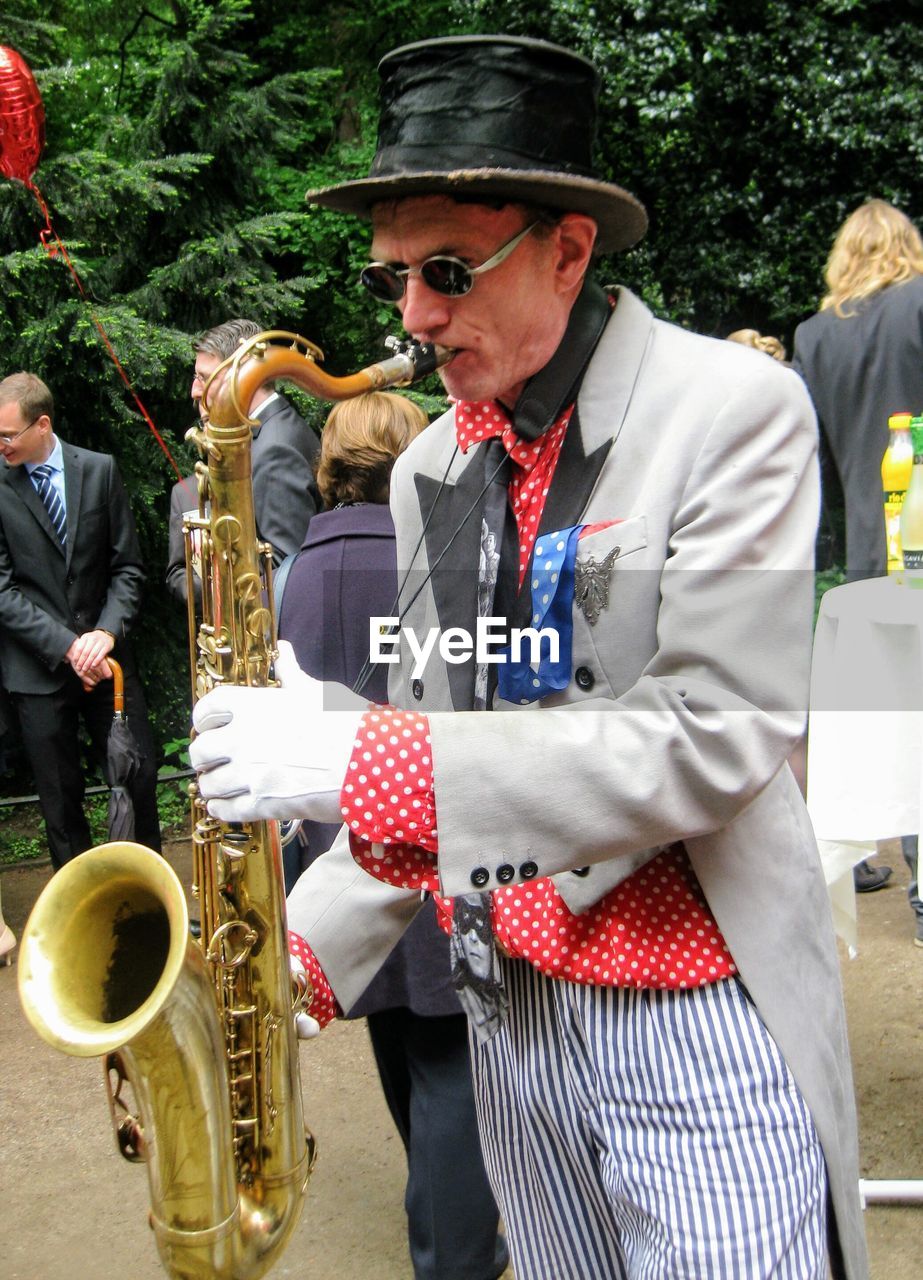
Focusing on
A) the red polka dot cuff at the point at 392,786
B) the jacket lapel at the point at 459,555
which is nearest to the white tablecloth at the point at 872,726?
the jacket lapel at the point at 459,555

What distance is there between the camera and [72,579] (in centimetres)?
559

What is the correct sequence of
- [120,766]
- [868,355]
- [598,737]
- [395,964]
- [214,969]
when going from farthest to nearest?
[120,766] → [868,355] → [395,964] → [214,969] → [598,737]

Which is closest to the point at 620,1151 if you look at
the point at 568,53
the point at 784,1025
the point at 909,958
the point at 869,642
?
the point at 784,1025

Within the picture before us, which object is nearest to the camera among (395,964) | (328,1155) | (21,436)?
(395,964)

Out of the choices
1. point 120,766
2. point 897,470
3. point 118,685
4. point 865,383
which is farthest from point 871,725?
point 118,685

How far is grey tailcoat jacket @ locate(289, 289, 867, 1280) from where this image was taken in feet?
4.69

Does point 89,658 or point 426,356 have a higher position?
point 426,356

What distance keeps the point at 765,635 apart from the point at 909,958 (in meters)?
3.67

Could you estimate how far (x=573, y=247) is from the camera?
5.74 feet

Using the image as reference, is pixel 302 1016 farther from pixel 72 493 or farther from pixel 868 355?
pixel 72 493

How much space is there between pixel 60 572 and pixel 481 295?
4.23 meters

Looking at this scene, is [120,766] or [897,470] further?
[120,766]

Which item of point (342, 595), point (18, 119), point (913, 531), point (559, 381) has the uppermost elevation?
point (18, 119)

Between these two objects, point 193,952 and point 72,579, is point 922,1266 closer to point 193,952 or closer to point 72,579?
point 193,952
